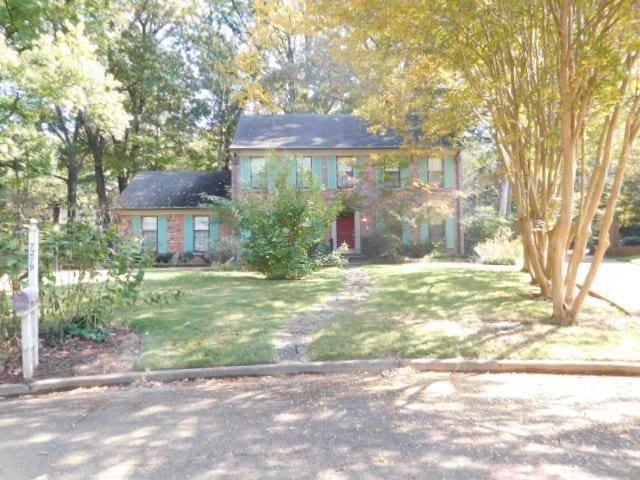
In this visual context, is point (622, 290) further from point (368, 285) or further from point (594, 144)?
point (368, 285)

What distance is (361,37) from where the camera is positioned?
7.86m

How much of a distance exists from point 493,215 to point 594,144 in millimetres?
10050

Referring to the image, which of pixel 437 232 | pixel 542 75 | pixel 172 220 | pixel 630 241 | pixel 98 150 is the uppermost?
pixel 98 150

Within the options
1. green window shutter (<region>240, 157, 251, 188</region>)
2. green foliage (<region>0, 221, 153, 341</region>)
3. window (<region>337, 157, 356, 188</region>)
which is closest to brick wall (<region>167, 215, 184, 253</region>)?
green window shutter (<region>240, 157, 251, 188</region>)

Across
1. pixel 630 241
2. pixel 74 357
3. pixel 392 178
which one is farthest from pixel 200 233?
pixel 630 241

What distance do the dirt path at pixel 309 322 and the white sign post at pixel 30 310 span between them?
8.73 ft

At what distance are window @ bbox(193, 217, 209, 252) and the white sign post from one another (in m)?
17.3

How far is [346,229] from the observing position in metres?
21.8

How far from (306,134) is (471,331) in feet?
58.1

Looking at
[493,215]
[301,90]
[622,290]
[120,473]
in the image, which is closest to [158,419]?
[120,473]

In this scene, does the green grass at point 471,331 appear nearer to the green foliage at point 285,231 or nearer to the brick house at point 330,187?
the green foliage at point 285,231

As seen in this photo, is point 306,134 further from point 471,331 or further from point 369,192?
point 471,331

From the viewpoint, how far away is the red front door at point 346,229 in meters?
21.8

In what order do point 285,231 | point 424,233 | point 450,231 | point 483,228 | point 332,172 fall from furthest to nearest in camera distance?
point 332,172 → point 450,231 → point 424,233 → point 483,228 → point 285,231
